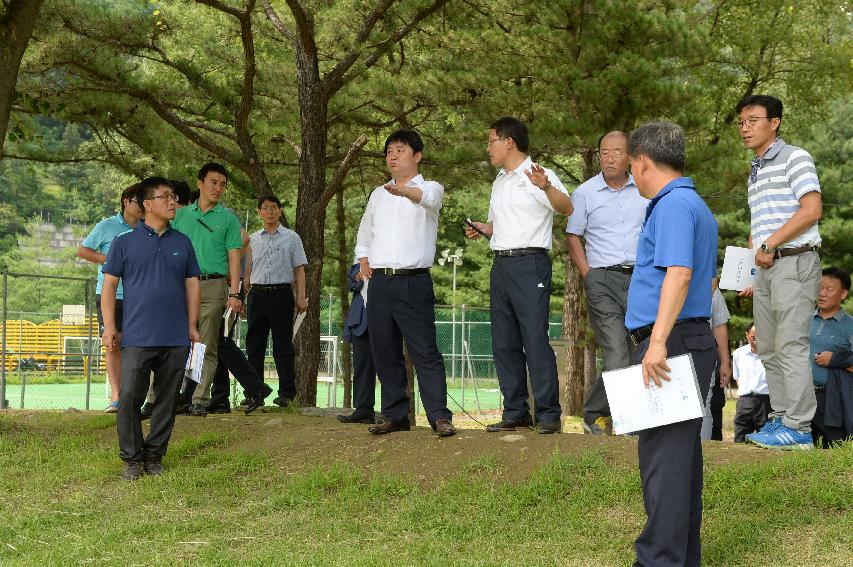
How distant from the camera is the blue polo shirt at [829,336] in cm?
700

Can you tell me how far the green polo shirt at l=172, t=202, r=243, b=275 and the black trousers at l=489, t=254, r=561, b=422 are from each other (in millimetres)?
2761

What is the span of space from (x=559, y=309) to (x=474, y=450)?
28.1 meters

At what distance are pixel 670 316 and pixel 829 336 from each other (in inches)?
132

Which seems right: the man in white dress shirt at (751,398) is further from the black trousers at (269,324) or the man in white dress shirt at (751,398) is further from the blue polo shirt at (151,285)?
the blue polo shirt at (151,285)

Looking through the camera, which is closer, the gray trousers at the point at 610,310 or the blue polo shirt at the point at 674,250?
the blue polo shirt at the point at 674,250

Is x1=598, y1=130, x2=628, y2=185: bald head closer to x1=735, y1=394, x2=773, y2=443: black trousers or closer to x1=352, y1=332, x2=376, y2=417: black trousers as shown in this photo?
x1=352, y1=332, x2=376, y2=417: black trousers

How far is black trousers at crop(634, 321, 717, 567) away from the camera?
4246mm

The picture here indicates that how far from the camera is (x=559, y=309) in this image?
113ft

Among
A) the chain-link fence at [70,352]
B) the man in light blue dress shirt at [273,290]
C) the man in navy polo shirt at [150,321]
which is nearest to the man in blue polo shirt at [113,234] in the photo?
the man in light blue dress shirt at [273,290]

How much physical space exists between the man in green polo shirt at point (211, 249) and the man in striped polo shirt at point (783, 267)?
416cm

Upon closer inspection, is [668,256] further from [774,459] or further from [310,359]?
[310,359]

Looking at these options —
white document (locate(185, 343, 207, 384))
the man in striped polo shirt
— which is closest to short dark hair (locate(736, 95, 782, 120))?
the man in striped polo shirt

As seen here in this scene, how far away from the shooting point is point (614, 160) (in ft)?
22.8

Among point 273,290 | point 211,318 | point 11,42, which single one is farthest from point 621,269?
point 11,42
